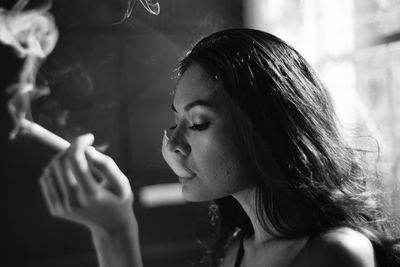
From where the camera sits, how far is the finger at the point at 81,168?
0.98 m

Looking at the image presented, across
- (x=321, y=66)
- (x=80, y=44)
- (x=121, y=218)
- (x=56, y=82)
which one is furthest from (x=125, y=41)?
(x=121, y=218)

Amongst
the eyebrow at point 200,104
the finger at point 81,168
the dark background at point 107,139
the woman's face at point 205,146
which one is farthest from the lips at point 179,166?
the dark background at point 107,139

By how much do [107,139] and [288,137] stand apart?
7.83 feet

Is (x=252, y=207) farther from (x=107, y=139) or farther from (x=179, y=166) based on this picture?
(x=107, y=139)

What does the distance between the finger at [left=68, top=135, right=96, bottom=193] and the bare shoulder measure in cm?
51

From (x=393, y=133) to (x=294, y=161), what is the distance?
138 centimetres

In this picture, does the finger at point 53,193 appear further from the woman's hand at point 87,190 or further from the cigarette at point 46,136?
the cigarette at point 46,136

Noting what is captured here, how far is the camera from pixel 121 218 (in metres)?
1.06

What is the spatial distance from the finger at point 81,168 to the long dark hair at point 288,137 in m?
0.35

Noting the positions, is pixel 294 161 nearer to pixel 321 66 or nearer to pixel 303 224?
pixel 303 224

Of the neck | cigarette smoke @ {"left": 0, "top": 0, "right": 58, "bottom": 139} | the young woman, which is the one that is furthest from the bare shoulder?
cigarette smoke @ {"left": 0, "top": 0, "right": 58, "bottom": 139}

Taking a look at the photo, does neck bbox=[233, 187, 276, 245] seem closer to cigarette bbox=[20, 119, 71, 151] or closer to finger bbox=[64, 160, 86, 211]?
finger bbox=[64, 160, 86, 211]

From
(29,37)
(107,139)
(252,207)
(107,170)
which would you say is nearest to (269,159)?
(252,207)

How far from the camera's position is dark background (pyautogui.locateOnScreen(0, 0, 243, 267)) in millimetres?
2678
